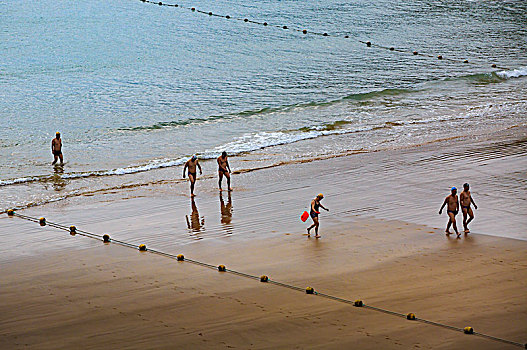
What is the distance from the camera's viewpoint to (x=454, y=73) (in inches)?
1243

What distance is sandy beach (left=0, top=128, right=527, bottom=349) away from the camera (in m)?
8.03

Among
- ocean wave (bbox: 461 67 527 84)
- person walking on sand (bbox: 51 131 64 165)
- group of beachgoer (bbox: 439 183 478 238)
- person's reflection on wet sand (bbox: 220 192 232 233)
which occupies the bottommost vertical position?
person's reflection on wet sand (bbox: 220 192 232 233)

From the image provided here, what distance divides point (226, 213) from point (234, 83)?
16770 millimetres

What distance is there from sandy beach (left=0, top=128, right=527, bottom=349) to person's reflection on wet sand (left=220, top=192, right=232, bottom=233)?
0.22ft

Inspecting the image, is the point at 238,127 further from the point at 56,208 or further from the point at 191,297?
the point at 191,297

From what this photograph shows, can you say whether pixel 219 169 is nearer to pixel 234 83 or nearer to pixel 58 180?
pixel 58 180

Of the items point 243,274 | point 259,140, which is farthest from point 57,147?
point 243,274

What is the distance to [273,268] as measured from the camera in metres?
10.3

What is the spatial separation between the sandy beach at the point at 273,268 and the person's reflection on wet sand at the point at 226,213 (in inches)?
2.6

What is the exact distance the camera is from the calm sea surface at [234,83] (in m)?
20.5

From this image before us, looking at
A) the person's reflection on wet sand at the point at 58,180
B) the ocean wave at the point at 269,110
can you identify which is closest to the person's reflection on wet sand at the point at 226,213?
the person's reflection on wet sand at the point at 58,180

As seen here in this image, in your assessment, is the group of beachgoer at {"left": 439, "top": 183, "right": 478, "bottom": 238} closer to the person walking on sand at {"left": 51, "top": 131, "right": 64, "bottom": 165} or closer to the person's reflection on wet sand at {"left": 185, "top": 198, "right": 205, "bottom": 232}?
the person's reflection on wet sand at {"left": 185, "top": 198, "right": 205, "bottom": 232}

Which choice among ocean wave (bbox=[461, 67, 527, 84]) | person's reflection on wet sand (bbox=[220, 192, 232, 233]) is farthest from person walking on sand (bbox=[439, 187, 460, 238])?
ocean wave (bbox=[461, 67, 527, 84])

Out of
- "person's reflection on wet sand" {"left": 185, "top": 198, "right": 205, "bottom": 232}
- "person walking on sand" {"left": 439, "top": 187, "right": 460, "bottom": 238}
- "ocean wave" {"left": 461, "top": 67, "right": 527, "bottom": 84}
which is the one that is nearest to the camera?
"person walking on sand" {"left": 439, "top": 187, "right": 460, "bottom": 238}
